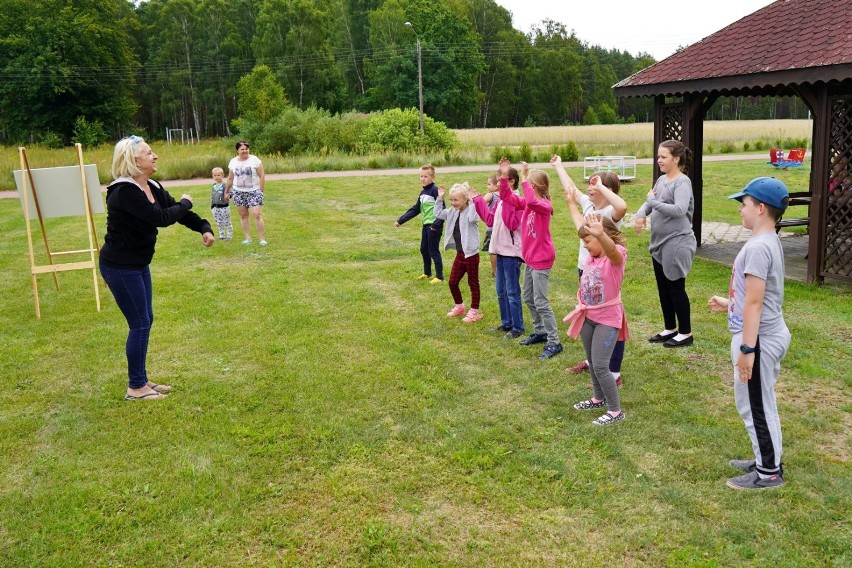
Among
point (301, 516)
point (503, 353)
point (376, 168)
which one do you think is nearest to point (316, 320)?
point (503, 353)

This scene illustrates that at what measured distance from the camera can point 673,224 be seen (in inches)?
263

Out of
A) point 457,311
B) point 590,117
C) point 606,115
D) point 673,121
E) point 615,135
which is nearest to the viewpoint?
point 457,311

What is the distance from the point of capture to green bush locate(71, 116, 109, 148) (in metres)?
53.4

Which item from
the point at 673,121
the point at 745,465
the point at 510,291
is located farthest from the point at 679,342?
the point at 673,121

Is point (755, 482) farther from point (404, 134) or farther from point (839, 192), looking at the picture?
point (404, 134)

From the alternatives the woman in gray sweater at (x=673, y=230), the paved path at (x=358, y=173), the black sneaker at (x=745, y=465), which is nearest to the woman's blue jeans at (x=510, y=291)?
the woman in gray sweater at (x=673, y=230)

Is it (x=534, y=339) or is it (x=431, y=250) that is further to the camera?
(x=431, y=250)

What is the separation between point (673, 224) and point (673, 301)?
2.41 feet

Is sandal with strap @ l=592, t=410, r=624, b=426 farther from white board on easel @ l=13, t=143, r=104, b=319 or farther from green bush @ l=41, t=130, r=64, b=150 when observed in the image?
green bush @ l=41, t=130, r=64, b=150

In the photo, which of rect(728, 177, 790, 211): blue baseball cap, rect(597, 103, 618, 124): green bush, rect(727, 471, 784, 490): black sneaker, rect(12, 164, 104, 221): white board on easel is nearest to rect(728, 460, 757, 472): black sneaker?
rect(727, 471, 784, 490): black sneaker

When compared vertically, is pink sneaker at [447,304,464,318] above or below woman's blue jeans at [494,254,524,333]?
below

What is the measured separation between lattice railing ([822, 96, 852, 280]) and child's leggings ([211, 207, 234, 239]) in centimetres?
929

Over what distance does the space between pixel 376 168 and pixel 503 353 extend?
23.8m

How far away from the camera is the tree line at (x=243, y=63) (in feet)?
189
